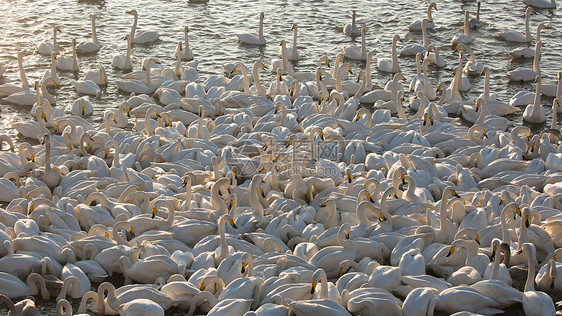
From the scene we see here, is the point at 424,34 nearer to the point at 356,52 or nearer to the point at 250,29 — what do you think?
the point at 356,52

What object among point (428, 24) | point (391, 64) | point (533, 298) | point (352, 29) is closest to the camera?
point (533, 298)

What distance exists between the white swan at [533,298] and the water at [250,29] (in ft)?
21.8

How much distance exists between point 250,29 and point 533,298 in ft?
46.7

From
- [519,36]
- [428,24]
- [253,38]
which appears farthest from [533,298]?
[428,24]

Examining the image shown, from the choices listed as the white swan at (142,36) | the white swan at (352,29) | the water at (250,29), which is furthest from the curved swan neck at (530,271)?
the white swan at (142,36)

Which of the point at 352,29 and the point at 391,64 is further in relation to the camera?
the point at 352,29

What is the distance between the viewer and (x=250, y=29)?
71.0ft

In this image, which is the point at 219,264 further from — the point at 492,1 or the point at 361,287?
the point at 492,1

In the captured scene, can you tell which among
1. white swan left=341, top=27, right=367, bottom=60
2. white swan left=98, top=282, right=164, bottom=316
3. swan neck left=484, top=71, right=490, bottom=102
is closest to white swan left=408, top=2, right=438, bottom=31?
white swan left=341, top=27, right=367, bottom=60

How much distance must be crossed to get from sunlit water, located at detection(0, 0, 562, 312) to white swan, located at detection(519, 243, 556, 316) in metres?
6.71

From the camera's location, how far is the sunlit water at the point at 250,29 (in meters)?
18.0

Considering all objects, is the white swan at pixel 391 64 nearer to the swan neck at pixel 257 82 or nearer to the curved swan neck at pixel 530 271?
the swan neck at pixel 257 82

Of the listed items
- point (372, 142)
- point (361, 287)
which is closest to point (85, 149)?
point (372, 142)

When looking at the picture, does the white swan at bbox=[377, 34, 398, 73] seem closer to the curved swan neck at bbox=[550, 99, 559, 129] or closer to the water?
the water
